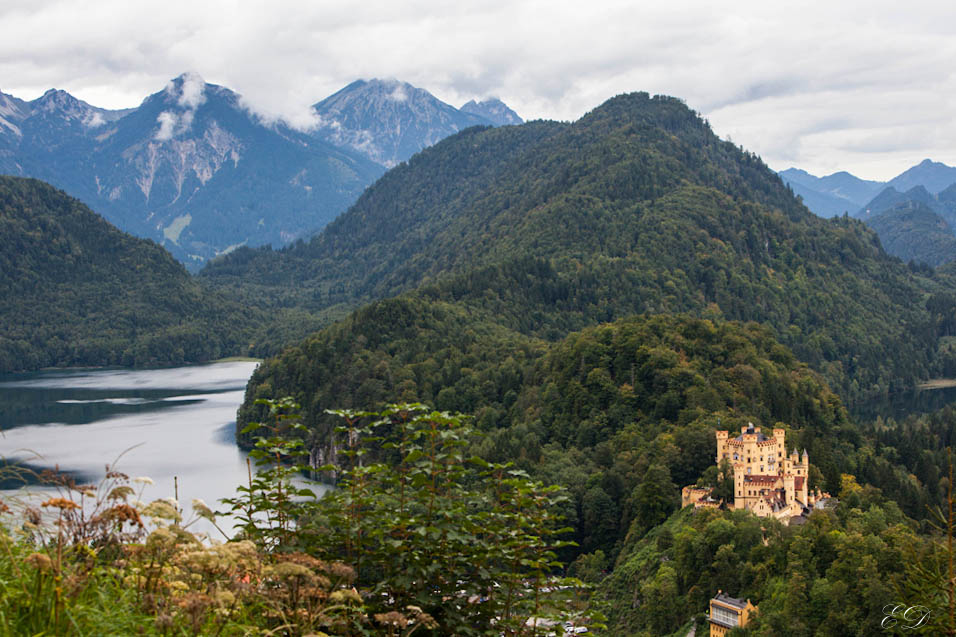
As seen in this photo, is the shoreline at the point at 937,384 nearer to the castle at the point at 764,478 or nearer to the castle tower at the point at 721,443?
the castle at the point at 764,478

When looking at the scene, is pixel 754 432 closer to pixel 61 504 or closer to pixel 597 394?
pixel 597 394

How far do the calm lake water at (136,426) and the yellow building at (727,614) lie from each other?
3268 cm

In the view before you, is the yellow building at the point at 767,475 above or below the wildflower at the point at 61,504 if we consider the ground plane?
below

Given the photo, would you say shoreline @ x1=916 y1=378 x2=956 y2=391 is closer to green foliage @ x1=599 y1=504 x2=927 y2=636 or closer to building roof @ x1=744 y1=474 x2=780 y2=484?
green foliage @ x1=599 y1=504 x2=927 y2=636

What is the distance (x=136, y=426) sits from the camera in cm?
11150

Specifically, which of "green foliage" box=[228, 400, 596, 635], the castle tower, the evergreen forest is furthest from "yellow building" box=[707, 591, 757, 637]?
"green foliage" box=[228, 400, 596, 635]

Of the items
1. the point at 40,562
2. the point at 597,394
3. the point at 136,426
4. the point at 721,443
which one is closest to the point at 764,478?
the point at 721,443

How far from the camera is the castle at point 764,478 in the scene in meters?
50.8

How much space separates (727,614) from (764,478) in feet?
40.7

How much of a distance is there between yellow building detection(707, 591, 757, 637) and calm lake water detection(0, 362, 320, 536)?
1286 inches

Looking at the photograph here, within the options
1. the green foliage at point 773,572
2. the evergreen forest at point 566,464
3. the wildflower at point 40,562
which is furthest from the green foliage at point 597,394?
the wildflower at point 40,562

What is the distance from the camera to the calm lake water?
263ft

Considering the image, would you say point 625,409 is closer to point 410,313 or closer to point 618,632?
point 618,632

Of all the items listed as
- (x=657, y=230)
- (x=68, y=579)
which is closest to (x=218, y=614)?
(x=68, y=579)
